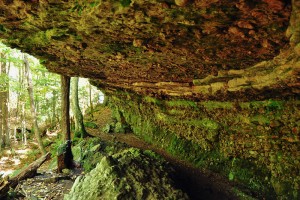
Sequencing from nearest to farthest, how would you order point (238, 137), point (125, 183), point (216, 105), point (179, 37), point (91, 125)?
point (179, 37)
point (125, 183)
point (238, 137)
point (216, 105)
point (91, 125)

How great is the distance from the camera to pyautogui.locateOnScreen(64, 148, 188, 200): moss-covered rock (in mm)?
5902

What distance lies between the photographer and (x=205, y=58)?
5344mm

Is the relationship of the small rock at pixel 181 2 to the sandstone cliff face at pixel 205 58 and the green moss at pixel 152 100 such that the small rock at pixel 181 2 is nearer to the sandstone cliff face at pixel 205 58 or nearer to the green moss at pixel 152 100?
the sandstone cliff face at pixel 205 58

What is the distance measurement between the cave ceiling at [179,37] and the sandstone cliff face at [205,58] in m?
0.02

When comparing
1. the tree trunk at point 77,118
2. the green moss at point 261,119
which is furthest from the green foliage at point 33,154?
the green moss at point 261,119

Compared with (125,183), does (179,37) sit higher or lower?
higher

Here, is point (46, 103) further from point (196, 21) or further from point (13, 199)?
point (196, 21)

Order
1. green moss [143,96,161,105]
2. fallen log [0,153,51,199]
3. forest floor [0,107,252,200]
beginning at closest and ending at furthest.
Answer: fallen log [0,153,51,199] → forest floor [0,107,252,200] → green moss [143,96,161,105]

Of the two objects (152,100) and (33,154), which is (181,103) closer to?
(152,100)

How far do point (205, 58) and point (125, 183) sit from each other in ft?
13.2

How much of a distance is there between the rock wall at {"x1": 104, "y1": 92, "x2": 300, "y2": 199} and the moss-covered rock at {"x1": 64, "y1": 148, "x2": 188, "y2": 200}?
3.43 meters

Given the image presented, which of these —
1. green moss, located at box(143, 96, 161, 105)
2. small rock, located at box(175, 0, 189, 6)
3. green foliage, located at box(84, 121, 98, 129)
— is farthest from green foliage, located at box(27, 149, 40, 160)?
small rock, located at box(175, 0, 189, 6)

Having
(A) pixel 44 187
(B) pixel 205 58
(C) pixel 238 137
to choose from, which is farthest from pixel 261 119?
(A) pixel 44 187

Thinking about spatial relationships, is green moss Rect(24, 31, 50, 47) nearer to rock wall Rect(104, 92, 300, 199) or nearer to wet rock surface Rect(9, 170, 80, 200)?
wet rock surface Rect(9, 170, 80, 200)
